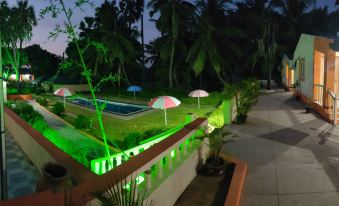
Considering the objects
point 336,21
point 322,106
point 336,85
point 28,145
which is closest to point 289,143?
point 322,106

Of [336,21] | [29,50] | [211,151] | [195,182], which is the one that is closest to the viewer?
[195,182]

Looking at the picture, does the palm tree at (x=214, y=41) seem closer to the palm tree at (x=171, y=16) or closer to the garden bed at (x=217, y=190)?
the palm tree at (x=171, y=16)

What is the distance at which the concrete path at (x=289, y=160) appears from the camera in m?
5.86

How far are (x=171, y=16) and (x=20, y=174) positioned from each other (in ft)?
87.7

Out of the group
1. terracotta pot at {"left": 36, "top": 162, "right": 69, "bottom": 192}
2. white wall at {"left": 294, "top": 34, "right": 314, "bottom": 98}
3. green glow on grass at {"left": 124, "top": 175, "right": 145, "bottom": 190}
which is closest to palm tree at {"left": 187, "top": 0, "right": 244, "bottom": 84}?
white wall at {"left": 294, "top": 34, "right": 314, "bottom": 98}

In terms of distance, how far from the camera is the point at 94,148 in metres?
10.7

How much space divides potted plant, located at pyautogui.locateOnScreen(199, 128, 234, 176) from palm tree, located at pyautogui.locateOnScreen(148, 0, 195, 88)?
25915 mm

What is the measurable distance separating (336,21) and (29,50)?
5004cm

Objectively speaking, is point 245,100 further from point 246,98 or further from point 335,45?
point 335,45

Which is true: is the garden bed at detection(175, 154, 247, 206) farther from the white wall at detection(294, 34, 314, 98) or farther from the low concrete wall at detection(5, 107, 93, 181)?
the white wall at detection(294, 34, 314, 98)

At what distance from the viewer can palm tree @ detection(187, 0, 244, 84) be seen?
31.6 metres

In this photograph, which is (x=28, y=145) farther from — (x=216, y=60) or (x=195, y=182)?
(x=216, y=60)

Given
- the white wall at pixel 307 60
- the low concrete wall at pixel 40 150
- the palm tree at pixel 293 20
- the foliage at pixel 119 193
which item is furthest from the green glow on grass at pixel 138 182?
the palm tree at pixel 293 20

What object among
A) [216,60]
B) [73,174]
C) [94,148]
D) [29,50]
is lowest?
[94,148]
